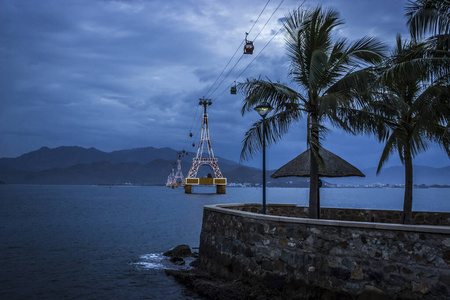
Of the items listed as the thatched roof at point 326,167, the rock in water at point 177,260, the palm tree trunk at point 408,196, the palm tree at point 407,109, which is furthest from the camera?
the rock in water at point 177,260

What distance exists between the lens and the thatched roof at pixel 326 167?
1294cm

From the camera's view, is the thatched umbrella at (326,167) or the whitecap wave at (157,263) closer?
the thatched umbrella at (326,167)

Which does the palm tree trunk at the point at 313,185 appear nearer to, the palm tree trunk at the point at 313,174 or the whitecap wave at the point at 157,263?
the palm tree trunk at the point at 313,174

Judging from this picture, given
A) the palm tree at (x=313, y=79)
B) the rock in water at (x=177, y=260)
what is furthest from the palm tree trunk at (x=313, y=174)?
the rock in water at (x=177, y=260)

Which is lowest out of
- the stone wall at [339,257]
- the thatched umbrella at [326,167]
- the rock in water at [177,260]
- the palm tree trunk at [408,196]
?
the rock in water at [177,260]

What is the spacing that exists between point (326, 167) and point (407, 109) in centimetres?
343

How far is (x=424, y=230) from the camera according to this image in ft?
24.5

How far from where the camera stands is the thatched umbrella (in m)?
12.9

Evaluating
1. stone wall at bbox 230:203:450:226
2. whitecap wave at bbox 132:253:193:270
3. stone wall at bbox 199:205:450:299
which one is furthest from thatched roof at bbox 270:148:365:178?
whitecap wave at bbox 132:253:193:270

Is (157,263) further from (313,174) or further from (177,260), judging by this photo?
(313,174)

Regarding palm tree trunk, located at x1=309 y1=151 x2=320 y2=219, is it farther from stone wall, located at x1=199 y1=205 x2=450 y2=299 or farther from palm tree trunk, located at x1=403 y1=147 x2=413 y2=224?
palm tree trunk, located at x1=403 y1=147 x2=413 y2=224

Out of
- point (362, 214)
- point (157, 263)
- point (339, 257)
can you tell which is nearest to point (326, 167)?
point (362, 214)

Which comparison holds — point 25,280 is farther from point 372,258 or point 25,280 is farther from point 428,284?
point 428,284

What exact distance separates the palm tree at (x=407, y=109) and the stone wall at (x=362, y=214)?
1.59m
